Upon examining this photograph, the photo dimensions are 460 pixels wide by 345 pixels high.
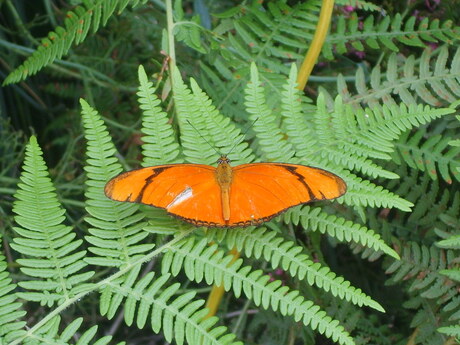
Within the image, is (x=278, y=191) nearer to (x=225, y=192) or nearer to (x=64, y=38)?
(x=225, y=192)

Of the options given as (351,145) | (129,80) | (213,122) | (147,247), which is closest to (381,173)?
(351,145)

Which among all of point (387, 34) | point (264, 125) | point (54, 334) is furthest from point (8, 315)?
point (387, 34)

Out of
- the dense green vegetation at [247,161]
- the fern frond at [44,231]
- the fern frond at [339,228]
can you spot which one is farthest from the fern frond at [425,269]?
the fern frond at [44,231]

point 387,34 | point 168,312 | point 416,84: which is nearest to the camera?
point 168,312

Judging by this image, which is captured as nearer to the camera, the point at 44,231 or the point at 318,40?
the point at 44,231

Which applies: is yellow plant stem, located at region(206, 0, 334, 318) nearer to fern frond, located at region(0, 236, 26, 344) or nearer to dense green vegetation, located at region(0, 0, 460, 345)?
dense green vegetation, located at region(0, 0, 460, 345)

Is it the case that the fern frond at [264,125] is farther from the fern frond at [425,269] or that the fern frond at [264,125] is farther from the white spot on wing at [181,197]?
the fern frond at [425,269]

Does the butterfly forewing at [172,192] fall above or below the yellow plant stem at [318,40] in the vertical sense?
below
